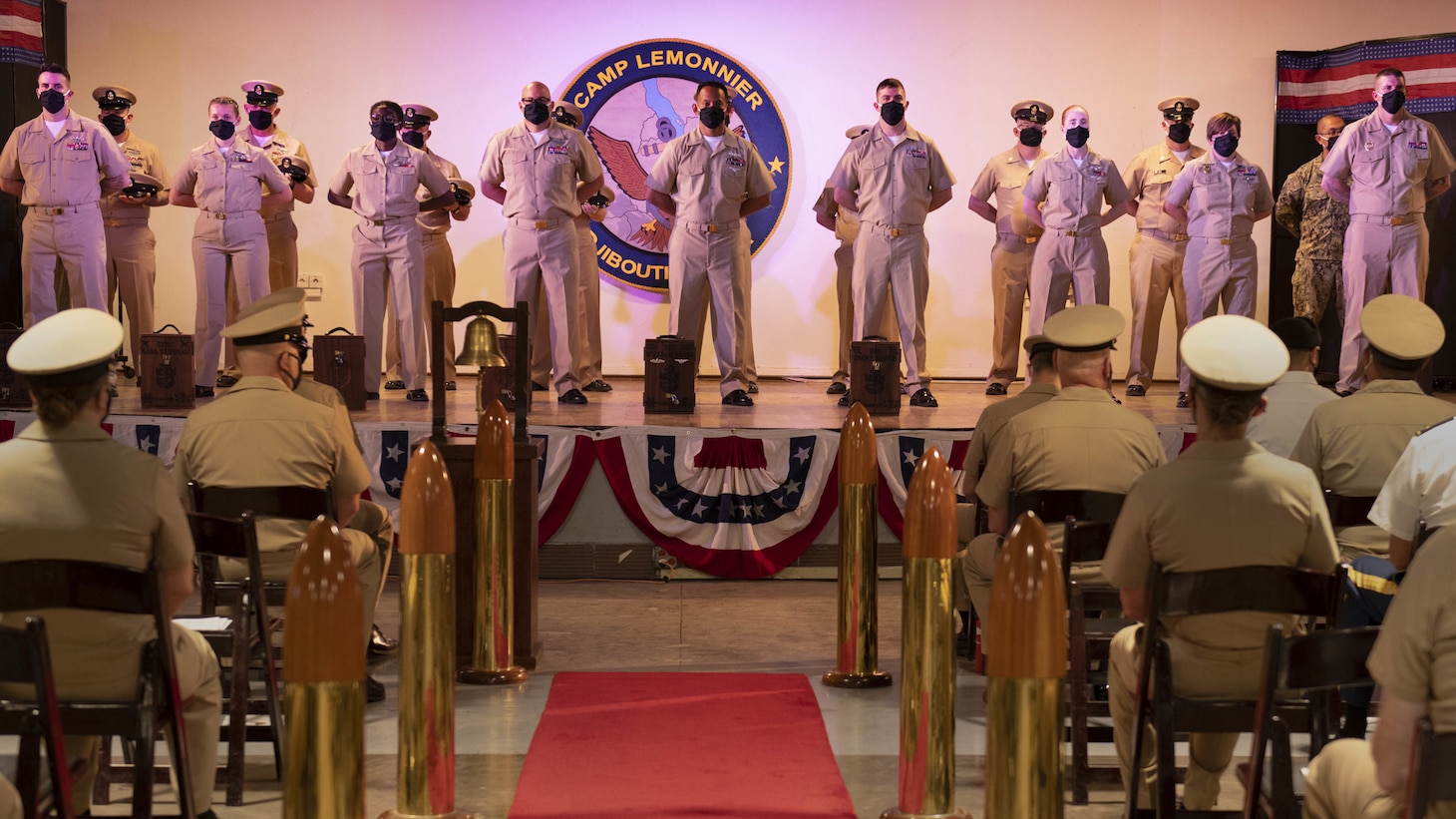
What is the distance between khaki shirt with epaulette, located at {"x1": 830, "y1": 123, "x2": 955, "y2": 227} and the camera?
→ 345 inches

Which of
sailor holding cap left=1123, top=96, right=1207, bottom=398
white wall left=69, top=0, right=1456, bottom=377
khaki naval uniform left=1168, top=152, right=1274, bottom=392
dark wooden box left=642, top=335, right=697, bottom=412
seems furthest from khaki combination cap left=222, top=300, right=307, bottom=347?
white wall left=69, top=0, right=1456, bottom=377

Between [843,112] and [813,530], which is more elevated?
[843,112]

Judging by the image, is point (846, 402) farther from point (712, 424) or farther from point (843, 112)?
point (843, 112)

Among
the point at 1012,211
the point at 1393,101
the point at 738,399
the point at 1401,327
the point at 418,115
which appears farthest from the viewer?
the point at 1012,211

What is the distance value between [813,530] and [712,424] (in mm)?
719

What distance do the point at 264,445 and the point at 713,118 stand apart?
4.87 m

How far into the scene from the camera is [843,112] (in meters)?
11.4

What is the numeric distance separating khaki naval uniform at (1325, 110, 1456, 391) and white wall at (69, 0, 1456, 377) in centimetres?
267

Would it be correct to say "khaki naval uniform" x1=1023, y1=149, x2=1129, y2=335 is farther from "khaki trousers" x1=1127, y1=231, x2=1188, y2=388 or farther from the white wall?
the white wall

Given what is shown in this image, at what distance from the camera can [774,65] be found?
11391mm

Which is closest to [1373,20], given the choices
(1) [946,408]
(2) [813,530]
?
(1) [946,408]

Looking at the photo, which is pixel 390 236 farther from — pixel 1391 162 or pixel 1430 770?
pixel 1430 770

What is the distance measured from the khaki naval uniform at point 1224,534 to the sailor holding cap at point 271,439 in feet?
7.63

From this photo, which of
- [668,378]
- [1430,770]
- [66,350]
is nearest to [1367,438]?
[1430,770]
